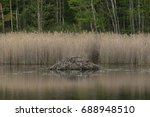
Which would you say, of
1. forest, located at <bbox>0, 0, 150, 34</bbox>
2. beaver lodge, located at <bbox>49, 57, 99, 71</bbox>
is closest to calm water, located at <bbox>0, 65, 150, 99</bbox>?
beaver lodge, located at <bbox>49, 57, 99, 71</bbox>

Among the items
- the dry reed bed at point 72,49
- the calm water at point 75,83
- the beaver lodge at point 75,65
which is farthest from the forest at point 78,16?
the calm water at point 75,83

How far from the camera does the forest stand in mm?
39031

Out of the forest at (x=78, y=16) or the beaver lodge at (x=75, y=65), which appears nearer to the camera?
the beaver lodge at (x=75, y=65)

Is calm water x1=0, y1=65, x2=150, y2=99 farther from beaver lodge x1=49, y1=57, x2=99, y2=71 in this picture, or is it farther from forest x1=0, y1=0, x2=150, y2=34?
forest x1=0, y1=0, x2=150, y2=34

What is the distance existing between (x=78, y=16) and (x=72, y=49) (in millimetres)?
15648

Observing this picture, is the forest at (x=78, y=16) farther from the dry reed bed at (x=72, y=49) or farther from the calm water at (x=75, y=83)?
the calm water at (x=75, y=83)

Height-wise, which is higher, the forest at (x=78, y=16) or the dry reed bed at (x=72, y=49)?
the forest at (x=78, y=16)

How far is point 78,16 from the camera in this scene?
3966 centimetres

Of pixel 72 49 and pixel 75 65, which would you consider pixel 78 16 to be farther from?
pixel 75 65

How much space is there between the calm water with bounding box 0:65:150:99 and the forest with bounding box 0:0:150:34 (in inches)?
696

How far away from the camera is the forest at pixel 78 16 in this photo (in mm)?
39031

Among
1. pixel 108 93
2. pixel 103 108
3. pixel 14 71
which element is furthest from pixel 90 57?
pixel 103 108

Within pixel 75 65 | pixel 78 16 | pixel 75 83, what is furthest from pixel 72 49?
pixel 78 16

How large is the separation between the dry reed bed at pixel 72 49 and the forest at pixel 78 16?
13.0 m
